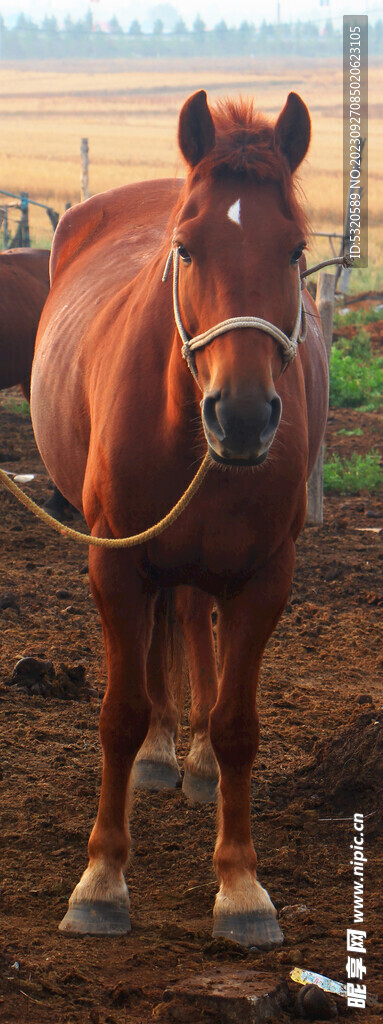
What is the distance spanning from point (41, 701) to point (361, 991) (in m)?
2.02

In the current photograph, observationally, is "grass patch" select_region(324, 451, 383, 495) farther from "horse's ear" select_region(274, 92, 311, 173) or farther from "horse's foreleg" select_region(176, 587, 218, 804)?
"horse's ear" select_region(274, 92, 311, 173)

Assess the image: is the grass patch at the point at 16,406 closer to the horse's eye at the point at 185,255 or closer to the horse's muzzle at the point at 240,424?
the horse's eye at the point at 185,255

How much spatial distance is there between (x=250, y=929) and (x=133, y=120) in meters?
63.8

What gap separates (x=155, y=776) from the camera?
359 cm

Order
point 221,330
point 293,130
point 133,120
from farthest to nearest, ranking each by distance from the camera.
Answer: point 133,120
point 293,130
point 221,330

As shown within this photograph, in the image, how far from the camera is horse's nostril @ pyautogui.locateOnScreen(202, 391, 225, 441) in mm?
2012

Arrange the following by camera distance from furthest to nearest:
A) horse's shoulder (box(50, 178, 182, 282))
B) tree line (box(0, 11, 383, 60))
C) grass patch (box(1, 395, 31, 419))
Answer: tree line (box(0, 11, 383, 60)) < grass patch (box(1, 395, 31, 419)) < horse's shoulder (box(50, 178, 182, 282))

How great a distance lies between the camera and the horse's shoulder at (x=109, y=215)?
408 cm

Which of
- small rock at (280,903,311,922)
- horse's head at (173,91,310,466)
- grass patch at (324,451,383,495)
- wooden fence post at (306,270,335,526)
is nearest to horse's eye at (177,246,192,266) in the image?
horse's head at (173,91,310,466)

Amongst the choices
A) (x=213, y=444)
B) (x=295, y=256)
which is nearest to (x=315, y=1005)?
(x=213, y=444)

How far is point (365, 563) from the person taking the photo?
5.84 meters

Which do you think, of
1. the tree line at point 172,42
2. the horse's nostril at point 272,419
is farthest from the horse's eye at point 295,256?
the tree line at point 172,42

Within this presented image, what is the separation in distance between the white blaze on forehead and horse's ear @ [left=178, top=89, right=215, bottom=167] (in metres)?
0.20

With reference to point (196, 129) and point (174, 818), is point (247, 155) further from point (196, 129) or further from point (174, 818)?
point (174, 818)
